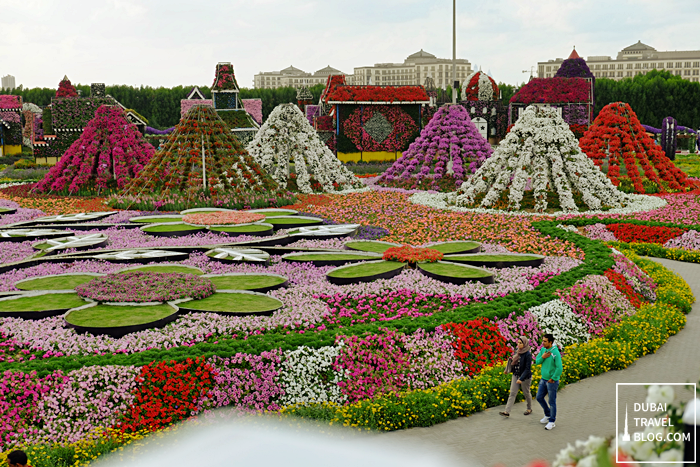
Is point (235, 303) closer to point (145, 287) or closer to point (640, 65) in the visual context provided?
point (145, 287)

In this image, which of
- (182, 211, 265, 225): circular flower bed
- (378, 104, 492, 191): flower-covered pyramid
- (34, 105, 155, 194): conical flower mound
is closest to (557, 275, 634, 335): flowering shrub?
(182, 211, 265, 225): circular flower bed

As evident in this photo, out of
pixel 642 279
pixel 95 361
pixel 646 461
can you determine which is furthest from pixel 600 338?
pixel 646 461

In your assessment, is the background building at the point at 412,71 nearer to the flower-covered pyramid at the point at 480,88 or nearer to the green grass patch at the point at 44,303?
the flower-covered pyramid at the point at 480,88

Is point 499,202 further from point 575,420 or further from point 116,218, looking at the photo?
point 575,420

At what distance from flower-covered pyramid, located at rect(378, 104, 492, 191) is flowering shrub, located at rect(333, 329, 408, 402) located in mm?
21971

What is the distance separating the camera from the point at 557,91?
179 ft

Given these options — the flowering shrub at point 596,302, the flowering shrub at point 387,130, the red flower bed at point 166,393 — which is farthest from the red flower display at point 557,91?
the red flower bed at point 166,393

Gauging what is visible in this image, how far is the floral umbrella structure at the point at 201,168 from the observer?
979 inches

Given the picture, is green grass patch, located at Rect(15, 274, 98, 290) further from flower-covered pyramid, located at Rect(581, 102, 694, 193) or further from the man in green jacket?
flower-covered pyramid, located at Rect(581, 102, 694, 193)

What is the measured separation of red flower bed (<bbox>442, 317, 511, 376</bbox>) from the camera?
9859mm

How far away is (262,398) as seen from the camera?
8.44 meters

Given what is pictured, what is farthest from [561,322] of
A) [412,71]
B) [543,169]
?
[412,71]

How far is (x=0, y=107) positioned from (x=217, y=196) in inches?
1726

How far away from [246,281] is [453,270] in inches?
174
